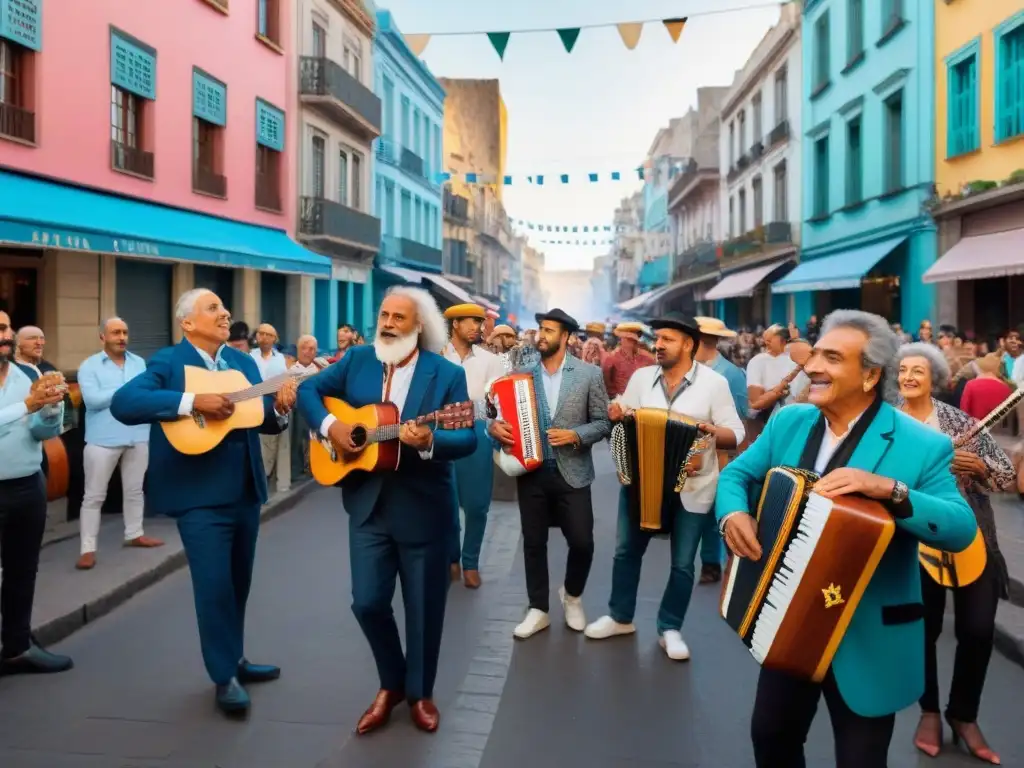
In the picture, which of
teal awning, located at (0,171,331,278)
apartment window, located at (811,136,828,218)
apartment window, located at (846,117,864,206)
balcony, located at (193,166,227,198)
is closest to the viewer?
teal awning, located at (0,171,331,278)

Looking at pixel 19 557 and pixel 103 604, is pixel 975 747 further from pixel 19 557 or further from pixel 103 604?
pixel 103 604

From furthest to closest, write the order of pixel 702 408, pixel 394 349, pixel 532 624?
1. pixel 532 624
2. pixel 702 408
3. pixel 394 349

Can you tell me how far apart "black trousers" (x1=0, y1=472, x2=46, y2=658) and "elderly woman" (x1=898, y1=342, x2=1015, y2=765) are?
14.2 ft

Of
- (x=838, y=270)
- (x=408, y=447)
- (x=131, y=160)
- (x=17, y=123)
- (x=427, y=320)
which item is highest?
(x=131, y=160)

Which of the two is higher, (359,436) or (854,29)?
(854,29)

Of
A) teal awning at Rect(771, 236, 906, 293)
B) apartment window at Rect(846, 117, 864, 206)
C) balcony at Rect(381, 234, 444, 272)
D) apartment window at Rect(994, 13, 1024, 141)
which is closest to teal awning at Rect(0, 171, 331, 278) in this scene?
teal awning at Rect(771, 236, 906, 293)

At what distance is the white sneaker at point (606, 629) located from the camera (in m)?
5.66

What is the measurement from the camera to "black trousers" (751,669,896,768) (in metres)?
2.83

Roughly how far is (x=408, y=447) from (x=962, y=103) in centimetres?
1686

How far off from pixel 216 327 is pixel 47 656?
6.64 ft

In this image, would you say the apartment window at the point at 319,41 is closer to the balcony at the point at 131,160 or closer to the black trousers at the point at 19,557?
the balcony at the point at 131,160

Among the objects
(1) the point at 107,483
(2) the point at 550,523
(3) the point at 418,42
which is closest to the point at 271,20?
(3) the point at 418,42

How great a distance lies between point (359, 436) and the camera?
13.7 ft

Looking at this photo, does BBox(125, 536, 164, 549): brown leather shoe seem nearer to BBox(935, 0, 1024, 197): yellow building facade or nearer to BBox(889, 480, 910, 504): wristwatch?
BBox(889, 480, 910, 504): wristwatch
